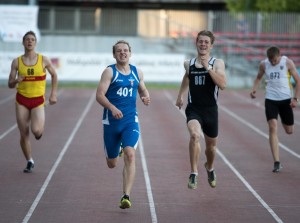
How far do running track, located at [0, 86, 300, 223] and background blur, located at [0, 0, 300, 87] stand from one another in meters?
17.4

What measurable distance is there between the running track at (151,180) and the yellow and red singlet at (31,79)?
1.13 metres

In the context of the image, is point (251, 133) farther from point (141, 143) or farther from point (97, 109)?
point (97, 109)

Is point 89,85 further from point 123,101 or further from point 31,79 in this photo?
point 123,101

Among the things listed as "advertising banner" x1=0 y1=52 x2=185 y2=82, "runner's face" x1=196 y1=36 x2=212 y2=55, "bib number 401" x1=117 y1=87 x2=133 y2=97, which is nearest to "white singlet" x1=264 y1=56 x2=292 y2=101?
"runner's face" x1=196 y1=36 x2=212 y2=55

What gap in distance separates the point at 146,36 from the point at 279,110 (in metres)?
29.4

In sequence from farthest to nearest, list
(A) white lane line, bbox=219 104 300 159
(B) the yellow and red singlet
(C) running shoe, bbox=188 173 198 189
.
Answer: (A) white lane line, bbox=219 104 300 159
(B) the yellow and red singlet
(C) running shoe, bbox=188 173 198 189

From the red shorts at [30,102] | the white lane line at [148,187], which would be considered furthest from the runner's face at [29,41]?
the white lane line at [148,187]

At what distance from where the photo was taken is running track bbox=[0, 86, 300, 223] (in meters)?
9.66

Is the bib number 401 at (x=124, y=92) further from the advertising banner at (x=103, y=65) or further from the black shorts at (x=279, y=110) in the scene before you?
the advertising banner at (x=103, y=65)

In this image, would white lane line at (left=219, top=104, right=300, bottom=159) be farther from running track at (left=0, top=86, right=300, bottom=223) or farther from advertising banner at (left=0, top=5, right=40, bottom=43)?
advertising banner at (left=0, top=5, right=40, bottom=43)

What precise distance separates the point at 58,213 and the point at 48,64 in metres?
3.59

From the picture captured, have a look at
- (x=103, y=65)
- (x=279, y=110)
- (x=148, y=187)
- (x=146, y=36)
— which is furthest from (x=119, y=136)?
(x=146, y=36)

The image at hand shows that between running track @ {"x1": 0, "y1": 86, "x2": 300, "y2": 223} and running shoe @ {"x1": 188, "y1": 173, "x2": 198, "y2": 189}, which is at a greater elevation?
running shoe @ {"x1": 188, "y1": 173, "x2": 198, "y2": 189}

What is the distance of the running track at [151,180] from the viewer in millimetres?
9656
